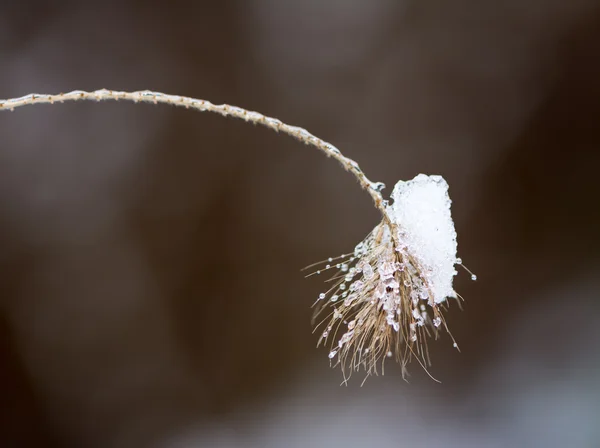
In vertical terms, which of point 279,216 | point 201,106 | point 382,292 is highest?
point 279,216

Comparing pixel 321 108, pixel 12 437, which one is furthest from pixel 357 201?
pixel 12 437

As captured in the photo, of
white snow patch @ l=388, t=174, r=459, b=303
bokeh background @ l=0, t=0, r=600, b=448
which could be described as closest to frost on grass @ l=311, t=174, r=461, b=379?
white snow patch @ l=388, t=174, r=459, b=303

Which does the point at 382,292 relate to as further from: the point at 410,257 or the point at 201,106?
the point at 201,106

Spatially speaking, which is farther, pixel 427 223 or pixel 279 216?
pixel 279 216

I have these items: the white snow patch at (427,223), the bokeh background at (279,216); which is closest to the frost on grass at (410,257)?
the white snow patch at (427,223)

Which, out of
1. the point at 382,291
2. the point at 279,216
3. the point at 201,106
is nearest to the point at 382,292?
the point at 382,291

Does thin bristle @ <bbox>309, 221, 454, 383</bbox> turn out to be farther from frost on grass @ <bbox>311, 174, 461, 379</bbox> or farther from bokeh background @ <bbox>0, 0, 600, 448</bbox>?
bokeh background @ <bbox>0, 0, 600, 448</bbox>

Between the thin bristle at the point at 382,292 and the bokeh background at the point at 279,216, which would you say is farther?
the bokeh background at the point at 279,216

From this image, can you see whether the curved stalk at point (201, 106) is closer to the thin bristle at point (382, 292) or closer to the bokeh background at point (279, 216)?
the thin bristle at point (382, 292)
